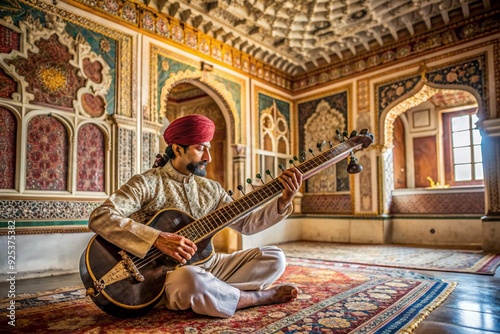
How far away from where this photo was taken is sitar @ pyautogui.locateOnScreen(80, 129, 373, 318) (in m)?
1.82

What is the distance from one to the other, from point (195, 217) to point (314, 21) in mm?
5342

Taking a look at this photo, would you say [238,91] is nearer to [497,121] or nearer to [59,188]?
[59,188]

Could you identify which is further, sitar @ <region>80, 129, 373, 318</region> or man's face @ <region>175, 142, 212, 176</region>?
man's face @ <region>175, 142, 212, 176</region>

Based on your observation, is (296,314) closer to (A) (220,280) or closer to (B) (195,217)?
(A) (220,280)

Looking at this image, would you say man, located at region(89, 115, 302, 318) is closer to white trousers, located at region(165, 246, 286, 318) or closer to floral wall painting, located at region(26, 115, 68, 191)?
white trousers, located at region(165, 246, 286, 318)

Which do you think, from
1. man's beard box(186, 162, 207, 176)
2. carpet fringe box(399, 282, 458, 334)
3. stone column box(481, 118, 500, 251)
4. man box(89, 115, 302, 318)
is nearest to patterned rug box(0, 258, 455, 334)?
carpet fringe box(399, 282, 458, 334)

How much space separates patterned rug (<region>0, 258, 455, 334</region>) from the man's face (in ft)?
3.04

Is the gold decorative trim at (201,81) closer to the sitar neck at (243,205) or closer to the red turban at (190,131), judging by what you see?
the red turban at (190,131)

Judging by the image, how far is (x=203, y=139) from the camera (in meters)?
2.40

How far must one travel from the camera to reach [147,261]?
1.95 metres

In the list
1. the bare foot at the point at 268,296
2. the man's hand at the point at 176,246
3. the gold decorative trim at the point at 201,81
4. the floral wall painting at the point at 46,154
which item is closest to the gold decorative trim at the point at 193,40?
the gold decorative trim at the point at 201,81

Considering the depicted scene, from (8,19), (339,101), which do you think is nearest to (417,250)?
(339,101)

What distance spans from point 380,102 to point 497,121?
2.11m

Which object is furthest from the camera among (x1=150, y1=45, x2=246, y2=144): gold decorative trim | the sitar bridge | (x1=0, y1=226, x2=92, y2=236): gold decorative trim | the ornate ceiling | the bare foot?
the ornate ceiling
